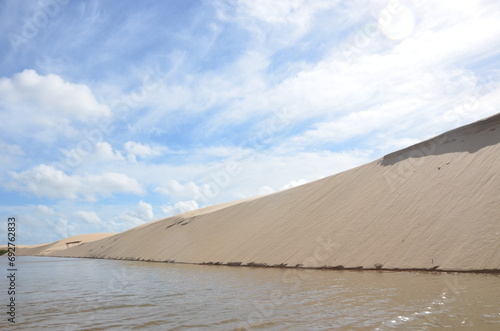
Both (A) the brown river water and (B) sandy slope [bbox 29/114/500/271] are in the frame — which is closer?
(A) the brown river water

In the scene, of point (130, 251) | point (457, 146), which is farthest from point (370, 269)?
point (130, 251)

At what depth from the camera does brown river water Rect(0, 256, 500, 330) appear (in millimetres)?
4816

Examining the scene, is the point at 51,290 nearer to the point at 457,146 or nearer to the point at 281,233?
the point at 281,233

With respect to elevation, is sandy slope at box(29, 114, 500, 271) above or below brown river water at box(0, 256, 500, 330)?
above

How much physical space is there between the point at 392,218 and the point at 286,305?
6672 millimetres

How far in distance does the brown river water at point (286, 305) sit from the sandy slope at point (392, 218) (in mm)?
1161

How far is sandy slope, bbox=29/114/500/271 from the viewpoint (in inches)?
372

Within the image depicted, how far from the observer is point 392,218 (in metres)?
11.6

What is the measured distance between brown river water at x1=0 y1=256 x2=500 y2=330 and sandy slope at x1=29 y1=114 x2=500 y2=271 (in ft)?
3.81

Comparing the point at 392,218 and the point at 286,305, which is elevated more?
the point at 392,218

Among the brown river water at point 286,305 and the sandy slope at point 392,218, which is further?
the sandy slope at point 392,218

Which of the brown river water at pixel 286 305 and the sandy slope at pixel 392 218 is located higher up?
the sandy slope at pixel 392 218

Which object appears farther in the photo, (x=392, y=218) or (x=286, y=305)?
(x=392, y=218)

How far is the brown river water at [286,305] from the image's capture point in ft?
15.8
